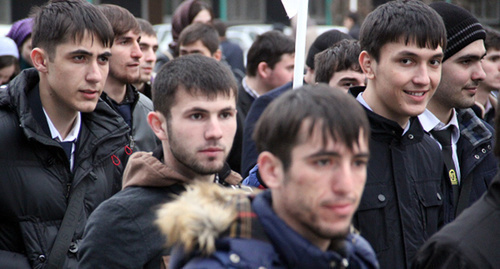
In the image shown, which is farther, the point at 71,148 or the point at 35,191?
the point at 71,148

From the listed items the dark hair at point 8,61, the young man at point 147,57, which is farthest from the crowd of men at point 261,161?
the dark hair at point 8,61

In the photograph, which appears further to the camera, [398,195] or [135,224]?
[398,195]

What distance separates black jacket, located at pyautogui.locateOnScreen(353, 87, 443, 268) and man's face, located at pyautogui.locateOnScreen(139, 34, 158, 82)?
3.59m

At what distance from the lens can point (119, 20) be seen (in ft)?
20.0

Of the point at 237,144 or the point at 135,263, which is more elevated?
the point at 135,263

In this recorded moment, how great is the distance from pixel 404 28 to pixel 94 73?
1.93 metres

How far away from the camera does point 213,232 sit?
229 centimetres

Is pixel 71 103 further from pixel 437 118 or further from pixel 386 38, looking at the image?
pixel 437 118

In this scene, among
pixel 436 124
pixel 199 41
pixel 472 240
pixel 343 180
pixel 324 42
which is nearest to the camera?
pixel 343 180

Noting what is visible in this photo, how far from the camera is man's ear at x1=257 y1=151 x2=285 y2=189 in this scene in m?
2.39

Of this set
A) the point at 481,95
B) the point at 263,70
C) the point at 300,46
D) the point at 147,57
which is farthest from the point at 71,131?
the point at 481,95

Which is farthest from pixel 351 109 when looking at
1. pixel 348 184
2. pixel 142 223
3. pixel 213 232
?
pixel 142 223

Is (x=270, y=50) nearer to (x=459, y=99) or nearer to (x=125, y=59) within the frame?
(x=125, y=59)

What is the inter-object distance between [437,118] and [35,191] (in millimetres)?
2605
